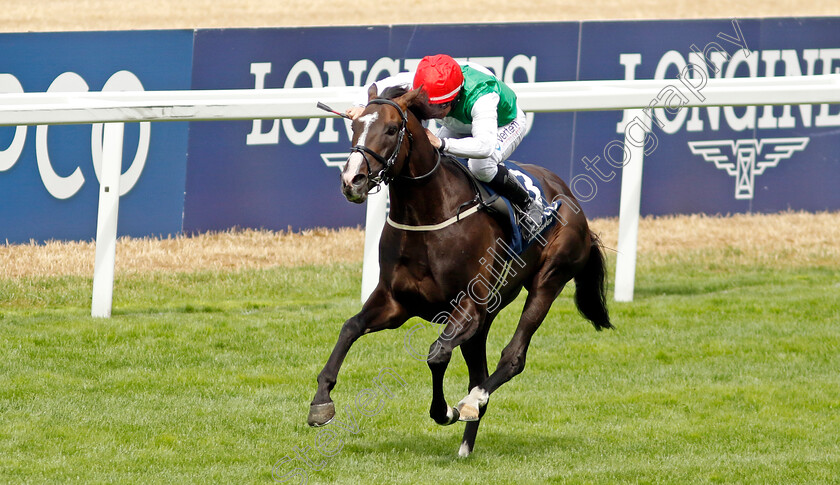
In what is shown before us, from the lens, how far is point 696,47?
1180cm

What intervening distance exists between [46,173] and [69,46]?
3.71ft

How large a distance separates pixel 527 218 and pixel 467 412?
1.08 meters

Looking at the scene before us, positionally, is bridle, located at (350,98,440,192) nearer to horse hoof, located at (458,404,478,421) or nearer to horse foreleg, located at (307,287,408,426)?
horse foreleg, located at (307,287,408,426)

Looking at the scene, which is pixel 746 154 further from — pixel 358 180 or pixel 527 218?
pixel 358 180

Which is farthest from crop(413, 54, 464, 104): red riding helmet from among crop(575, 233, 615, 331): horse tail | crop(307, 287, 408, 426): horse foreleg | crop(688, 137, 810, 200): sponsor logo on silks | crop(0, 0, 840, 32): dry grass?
crop(0, 0, 840, 32): dry grass

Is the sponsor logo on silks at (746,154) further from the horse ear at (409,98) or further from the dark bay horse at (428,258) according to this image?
the horse ear at (409,98)

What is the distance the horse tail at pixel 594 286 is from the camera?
20.8ft

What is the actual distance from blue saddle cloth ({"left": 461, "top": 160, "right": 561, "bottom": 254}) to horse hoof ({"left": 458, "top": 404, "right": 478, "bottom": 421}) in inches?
33.1

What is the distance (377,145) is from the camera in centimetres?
465

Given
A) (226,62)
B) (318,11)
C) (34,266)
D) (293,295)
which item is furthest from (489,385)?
(318,11)

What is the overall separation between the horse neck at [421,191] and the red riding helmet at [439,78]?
173 millimetres

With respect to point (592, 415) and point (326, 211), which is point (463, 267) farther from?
point (326, 211)

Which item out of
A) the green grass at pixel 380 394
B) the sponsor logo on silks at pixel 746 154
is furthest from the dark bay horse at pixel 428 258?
the sponsor logo on silks at pixel 746 154

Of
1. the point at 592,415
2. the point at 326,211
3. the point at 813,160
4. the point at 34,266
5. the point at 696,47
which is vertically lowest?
the point at 592,415
